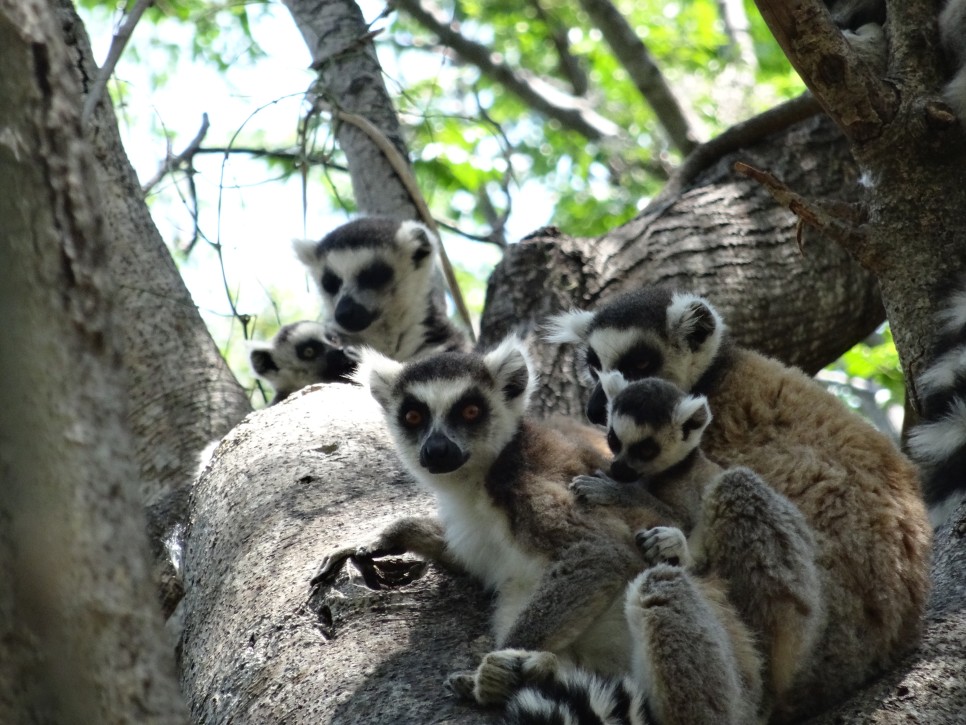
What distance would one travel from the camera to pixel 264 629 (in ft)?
11.9

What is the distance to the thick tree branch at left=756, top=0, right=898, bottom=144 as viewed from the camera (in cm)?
439

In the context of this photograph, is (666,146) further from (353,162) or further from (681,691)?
(681,691)

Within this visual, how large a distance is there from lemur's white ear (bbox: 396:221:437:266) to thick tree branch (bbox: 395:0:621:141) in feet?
18.2

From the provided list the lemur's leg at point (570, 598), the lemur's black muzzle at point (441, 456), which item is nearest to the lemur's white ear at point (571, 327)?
the lemur's black muzzle at point (441, 456)

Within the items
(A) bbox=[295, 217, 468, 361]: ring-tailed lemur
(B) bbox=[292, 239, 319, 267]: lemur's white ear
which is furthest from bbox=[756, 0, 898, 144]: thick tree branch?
(B) bbox=[292, 239, 319, 267]: lemur's white ear

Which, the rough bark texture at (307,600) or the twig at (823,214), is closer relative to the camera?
the rough bark texture at (307,600)

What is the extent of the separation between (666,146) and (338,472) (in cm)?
1104

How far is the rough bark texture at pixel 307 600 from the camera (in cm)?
318

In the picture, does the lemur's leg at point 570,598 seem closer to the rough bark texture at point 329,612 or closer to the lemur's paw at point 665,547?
the lemur's paw at point 665,547

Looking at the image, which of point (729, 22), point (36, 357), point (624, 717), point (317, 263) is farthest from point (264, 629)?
point (729, 22)

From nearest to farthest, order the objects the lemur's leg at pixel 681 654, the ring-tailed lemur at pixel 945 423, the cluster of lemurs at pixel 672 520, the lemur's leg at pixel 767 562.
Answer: the lemur's leg at pixel 681 654, the cluster of lemurs at pixel 672 520, the lemur's leg at pixel 767 562, the ring-tailed lemur at pixel 945 423

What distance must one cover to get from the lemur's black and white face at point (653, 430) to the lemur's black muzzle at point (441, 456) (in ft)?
1.93

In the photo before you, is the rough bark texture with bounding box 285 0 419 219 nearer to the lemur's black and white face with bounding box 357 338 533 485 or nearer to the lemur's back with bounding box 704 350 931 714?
the lemur's black and white face with bounding box 357 338 533 485

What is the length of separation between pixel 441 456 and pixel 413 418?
468 mm
